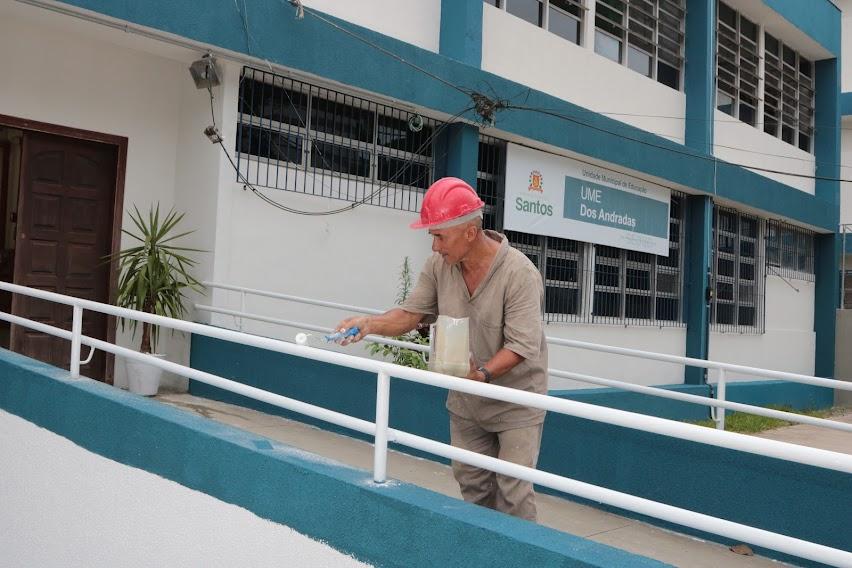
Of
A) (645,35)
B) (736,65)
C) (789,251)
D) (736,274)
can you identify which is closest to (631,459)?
(645,35)

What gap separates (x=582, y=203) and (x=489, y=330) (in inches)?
303

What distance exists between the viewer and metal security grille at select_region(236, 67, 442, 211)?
7289mm

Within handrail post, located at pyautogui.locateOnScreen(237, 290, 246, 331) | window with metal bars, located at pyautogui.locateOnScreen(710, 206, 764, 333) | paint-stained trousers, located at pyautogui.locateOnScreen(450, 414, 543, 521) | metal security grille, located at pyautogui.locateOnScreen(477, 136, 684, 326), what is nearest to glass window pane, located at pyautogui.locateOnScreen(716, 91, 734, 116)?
window with metal bars, located at pyautogui.locateOnScreen(710, 206, 764, 333)

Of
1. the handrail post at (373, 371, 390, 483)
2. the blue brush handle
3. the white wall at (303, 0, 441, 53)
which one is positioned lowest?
the handrail post at (373, 371, 390, 483)

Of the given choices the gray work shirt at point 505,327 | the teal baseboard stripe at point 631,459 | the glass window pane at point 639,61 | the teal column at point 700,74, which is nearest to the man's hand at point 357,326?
the gray work shirt at point 505,327

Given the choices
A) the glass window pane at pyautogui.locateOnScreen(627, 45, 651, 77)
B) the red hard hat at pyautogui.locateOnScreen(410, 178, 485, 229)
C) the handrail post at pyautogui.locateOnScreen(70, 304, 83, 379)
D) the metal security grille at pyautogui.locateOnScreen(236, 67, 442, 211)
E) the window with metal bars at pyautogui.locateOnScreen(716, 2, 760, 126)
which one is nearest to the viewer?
the red hard hat at pyautogui.locateOnScreen(410, 178, 485, 229)

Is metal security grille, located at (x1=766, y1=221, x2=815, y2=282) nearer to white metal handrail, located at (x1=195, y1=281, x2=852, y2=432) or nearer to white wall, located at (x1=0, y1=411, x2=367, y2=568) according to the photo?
white metal handrail, located at (x1=195, y1=281, x2=852, y2=432)

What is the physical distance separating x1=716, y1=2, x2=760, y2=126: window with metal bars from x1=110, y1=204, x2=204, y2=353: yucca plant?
32.7ft

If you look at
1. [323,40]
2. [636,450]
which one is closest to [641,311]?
[323,40]

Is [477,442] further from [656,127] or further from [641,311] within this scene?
[656,127]

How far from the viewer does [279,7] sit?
6848 mm

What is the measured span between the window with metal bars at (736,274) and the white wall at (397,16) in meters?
6.46

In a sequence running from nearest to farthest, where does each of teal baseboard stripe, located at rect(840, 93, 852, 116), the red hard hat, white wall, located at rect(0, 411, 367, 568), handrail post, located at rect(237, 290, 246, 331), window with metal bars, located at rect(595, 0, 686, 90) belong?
1. the red hard hat
2. white wall, located at rect(0, 411, 367, 568)
3. handrail post, located at rect(237, 290, 246, 331)
4. window with metal bars, located at rect(595, 0, 686, 90)
5. teal baseboard stripe, located at rect(840, 93, 852, 116)

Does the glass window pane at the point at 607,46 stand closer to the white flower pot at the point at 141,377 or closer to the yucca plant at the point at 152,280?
the yucca plant at the point at 152,280
